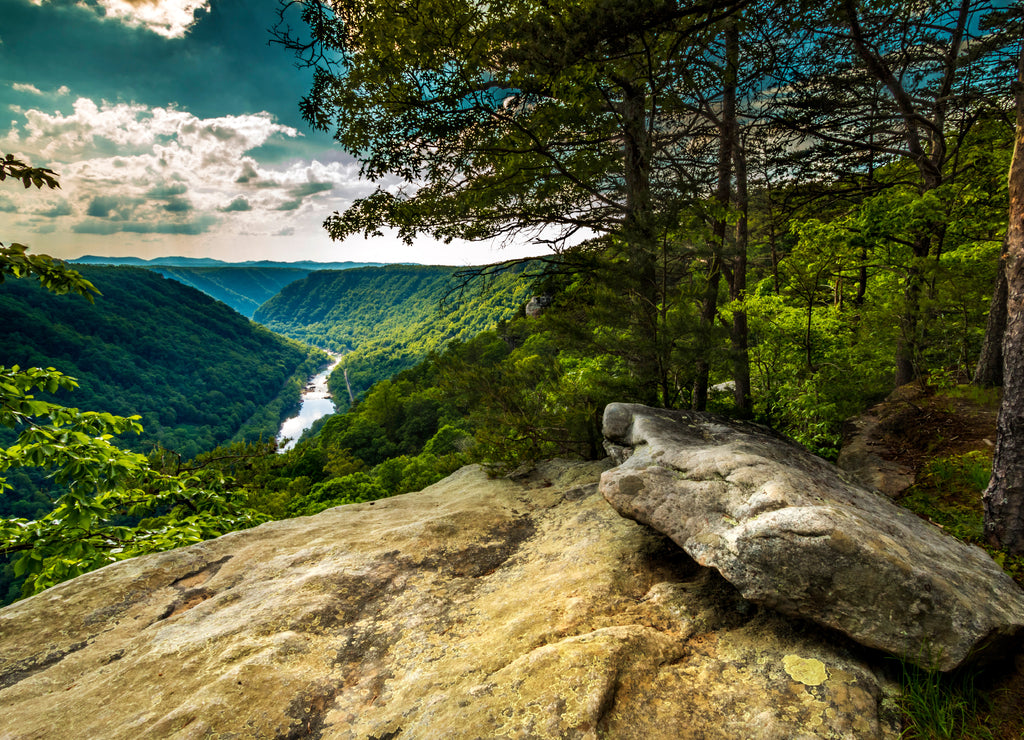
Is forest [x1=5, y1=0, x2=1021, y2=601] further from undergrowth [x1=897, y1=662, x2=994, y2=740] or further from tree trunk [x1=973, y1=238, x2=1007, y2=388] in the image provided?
undergrowth [x1=897, y1=662, x2=994, y2=740]

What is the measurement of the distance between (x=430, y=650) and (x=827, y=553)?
2.35 metres

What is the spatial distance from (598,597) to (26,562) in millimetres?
4634

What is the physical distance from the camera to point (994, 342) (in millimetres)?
7344

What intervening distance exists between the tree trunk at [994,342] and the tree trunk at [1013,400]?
4918 mm

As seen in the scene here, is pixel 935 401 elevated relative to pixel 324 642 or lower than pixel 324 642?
lower

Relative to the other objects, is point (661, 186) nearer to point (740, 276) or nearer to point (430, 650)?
point (740, 276)

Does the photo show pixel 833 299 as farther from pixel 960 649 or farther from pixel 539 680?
pixel 539 680

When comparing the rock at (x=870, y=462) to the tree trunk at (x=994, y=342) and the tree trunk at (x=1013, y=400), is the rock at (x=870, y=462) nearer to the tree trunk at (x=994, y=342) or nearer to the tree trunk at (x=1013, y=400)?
the tree trunk at (x=1013, y=400)

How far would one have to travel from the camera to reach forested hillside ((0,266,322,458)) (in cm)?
11656

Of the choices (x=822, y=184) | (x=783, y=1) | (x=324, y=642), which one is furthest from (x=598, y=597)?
(x=822, y=184)

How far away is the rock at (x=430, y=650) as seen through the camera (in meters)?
1.97

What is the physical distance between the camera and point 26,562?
3447mm

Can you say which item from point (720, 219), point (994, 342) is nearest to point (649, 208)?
point (720, 219)

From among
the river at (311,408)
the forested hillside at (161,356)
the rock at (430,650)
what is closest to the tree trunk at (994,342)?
the rock at (430,650)
